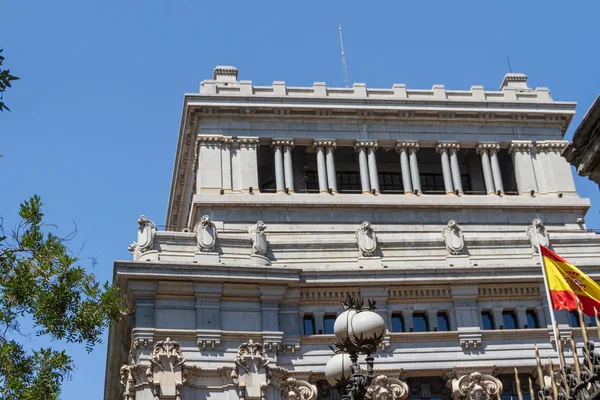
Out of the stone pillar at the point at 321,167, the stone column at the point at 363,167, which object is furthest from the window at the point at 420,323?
the stone pillar at the point at 321,167

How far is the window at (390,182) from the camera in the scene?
59.5 metres

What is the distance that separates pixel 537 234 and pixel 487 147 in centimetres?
830

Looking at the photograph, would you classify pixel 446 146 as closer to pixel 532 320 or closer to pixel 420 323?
pixel 532 320

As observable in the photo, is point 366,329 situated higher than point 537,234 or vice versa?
point 537,234

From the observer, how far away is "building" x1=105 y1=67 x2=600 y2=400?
47812 millimetres

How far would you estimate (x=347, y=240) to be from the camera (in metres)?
53.1

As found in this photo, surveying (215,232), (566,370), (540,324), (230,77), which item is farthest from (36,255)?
(230,77)

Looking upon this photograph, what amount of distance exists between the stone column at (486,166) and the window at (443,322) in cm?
1049

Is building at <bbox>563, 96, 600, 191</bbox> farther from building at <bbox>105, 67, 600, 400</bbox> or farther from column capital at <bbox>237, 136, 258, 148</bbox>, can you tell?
column capital at <bbox>237, 136, 258, 148</bbox>

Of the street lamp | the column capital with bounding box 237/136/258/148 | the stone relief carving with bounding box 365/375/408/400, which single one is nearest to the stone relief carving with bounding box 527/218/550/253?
the stone relief carving with bounding box 365/375/408/400

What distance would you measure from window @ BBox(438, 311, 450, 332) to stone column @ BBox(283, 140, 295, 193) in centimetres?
1085

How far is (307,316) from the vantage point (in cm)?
5000

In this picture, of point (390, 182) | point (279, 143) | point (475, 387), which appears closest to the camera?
point (475, 387)

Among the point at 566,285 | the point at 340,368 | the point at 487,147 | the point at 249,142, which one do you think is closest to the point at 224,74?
the point at 249,142
